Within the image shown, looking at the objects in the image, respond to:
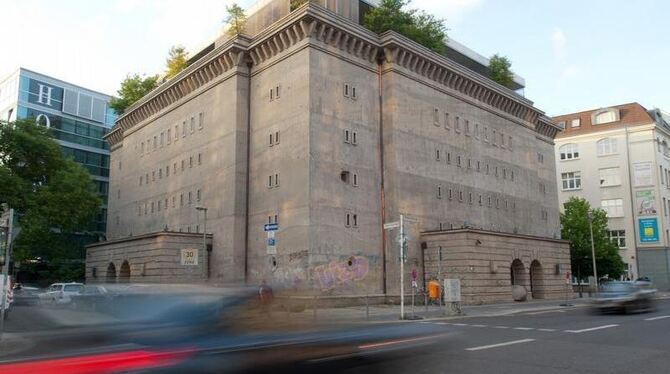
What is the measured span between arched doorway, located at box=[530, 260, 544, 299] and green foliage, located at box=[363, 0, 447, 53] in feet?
62.1

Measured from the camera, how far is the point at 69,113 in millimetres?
69938

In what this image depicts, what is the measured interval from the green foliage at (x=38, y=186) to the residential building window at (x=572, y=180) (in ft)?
193

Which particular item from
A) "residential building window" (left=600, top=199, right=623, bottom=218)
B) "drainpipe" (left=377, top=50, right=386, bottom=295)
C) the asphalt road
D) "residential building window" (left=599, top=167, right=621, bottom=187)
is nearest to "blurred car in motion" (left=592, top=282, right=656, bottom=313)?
the asphalt road

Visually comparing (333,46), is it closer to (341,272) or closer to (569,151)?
(341,272)

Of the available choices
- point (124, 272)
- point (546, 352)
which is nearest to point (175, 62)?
point (124, 272)

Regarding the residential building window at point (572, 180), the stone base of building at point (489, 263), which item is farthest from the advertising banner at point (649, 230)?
the stone base of building at point (489, 263)

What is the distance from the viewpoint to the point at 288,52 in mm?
37375

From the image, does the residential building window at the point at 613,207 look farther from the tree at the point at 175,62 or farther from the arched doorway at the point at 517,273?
the tree at the point at 175,62

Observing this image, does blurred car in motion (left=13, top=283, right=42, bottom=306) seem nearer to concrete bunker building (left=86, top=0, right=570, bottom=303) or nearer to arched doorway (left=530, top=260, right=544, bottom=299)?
concrete bunker building (left=86, top=0, right=570, bottom=303)

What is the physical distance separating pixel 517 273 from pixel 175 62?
118ft

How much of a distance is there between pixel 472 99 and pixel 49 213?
119 ft

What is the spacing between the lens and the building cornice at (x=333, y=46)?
36.3 metres

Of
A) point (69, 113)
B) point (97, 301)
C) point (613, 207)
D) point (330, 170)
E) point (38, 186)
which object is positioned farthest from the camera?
point (613, 207)

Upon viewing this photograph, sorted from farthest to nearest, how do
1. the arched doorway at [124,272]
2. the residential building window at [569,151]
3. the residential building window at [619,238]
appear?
the residential building window at [569,151] → the residential building window at [619,238] → the arched doorway at [124,272]
